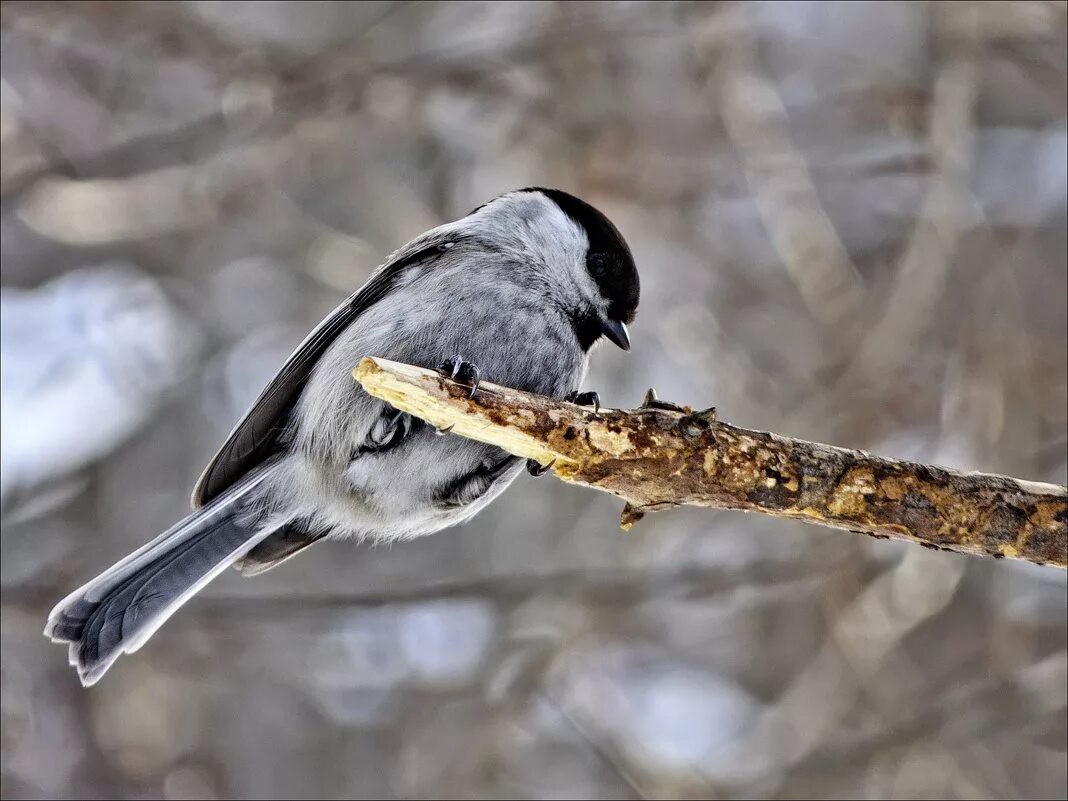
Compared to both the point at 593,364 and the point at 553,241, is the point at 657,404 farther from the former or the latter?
the point at 593,364

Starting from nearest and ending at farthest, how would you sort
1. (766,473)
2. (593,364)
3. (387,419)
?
(766,473) → (387,419) → (593,364)

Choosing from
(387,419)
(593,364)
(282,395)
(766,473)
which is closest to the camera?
(766,473)

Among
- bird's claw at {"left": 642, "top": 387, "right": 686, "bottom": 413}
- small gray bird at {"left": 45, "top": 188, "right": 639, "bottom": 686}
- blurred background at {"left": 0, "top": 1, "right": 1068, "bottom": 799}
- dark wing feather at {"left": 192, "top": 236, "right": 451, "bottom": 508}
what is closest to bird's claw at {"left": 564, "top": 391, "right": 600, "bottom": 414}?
small gray bird at {"left": 45, "top": 188, "right": 639, "bottom": 686}

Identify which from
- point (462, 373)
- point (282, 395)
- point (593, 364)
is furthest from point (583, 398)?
point (593, 364)

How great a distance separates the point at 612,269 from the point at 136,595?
68.7 inches

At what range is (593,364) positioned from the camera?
5.48 m

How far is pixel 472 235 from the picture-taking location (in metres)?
3.18

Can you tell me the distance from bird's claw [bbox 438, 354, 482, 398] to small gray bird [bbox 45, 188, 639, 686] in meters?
0.23

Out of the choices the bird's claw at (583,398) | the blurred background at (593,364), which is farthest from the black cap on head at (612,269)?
the blurred background at (593,364)

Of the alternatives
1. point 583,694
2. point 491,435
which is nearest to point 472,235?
point 491,435

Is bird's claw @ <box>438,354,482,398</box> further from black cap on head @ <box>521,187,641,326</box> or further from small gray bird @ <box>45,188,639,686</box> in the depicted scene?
black cap on head @ <box>521,187,641,326</box>

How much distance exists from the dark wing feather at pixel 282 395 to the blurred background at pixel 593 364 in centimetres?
148

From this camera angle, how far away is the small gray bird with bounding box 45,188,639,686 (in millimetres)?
2873

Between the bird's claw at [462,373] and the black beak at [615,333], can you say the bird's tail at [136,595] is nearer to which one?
the bird's claw at [462,373]
